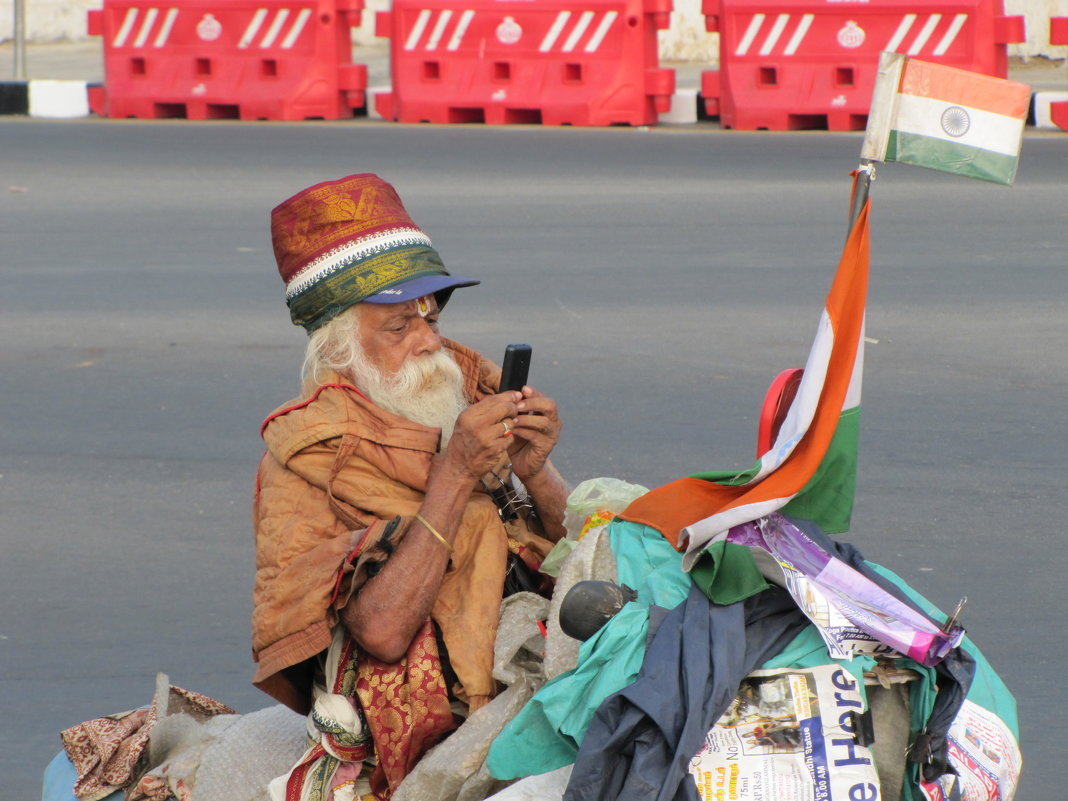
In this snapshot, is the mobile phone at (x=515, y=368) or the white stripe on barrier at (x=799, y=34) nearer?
the mobile phone at (x=515, y=368)

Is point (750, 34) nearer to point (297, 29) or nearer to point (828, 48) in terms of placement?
point (828, 48)

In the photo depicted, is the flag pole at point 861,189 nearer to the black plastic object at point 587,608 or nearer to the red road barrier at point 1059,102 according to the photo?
the black plastic object at point 587,608

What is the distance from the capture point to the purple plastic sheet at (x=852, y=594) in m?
2.31

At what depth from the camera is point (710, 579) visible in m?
2.38

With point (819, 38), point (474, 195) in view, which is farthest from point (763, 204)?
point (819, 38)

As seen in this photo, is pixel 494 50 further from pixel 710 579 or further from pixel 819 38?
pixel 710 579

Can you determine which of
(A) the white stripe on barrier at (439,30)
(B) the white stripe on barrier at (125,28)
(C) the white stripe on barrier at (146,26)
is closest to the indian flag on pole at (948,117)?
(A) the white stripe on barrier at (439,30)

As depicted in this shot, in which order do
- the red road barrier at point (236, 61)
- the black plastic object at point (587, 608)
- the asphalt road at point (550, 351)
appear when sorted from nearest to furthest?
the black plastic object at point (587, 608) < the asphalt road at point (550, 351) < the red road barrier at point (236, 61)

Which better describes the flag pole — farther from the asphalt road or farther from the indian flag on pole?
the asphalt road

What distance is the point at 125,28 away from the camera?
14086mm

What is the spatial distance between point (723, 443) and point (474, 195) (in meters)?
4.45

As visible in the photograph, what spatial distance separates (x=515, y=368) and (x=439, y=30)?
429 inches

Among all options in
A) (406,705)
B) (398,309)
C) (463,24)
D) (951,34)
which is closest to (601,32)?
(463,24)

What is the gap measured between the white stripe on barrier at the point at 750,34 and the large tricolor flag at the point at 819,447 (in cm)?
1034
